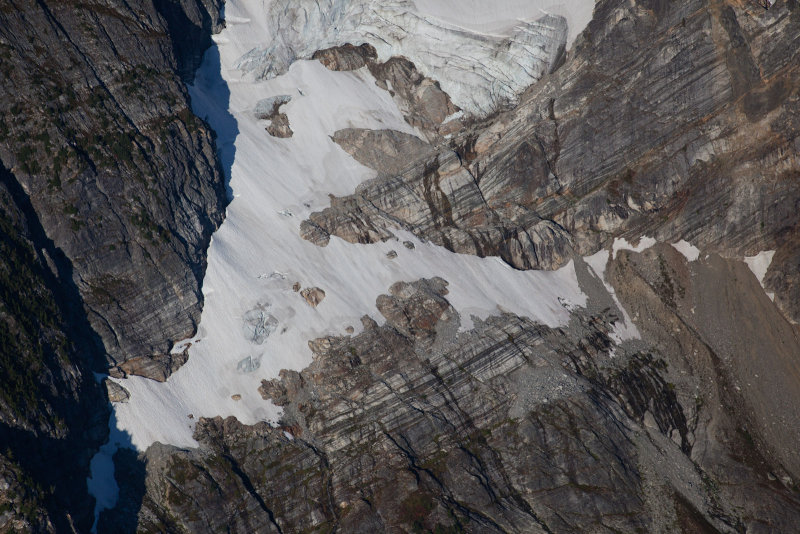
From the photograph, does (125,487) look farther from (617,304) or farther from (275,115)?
(617,304)

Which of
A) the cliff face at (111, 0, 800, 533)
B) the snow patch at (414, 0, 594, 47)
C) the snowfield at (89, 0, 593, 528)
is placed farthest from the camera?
the snow patch at (414, 0, 594, 47)

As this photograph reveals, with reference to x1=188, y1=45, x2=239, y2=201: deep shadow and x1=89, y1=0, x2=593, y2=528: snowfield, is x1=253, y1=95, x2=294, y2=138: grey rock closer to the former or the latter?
x1=89, y1=0, x2=593, y2=528: snowfield

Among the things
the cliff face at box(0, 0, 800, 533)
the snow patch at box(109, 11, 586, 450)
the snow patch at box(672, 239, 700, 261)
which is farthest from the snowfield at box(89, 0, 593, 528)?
the snow patch at box(672, 239, 700, 261)

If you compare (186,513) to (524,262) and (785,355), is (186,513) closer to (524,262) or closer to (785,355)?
(524,262)

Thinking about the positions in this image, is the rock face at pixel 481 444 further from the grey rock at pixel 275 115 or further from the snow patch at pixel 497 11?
the snow patch at pixel 497 11

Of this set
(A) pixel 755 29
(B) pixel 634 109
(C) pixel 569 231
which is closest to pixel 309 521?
(C) pixel 569 231

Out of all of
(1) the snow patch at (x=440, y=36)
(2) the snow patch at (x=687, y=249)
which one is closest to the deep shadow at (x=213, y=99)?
(1) the snow patch at (x=440, y=36)
